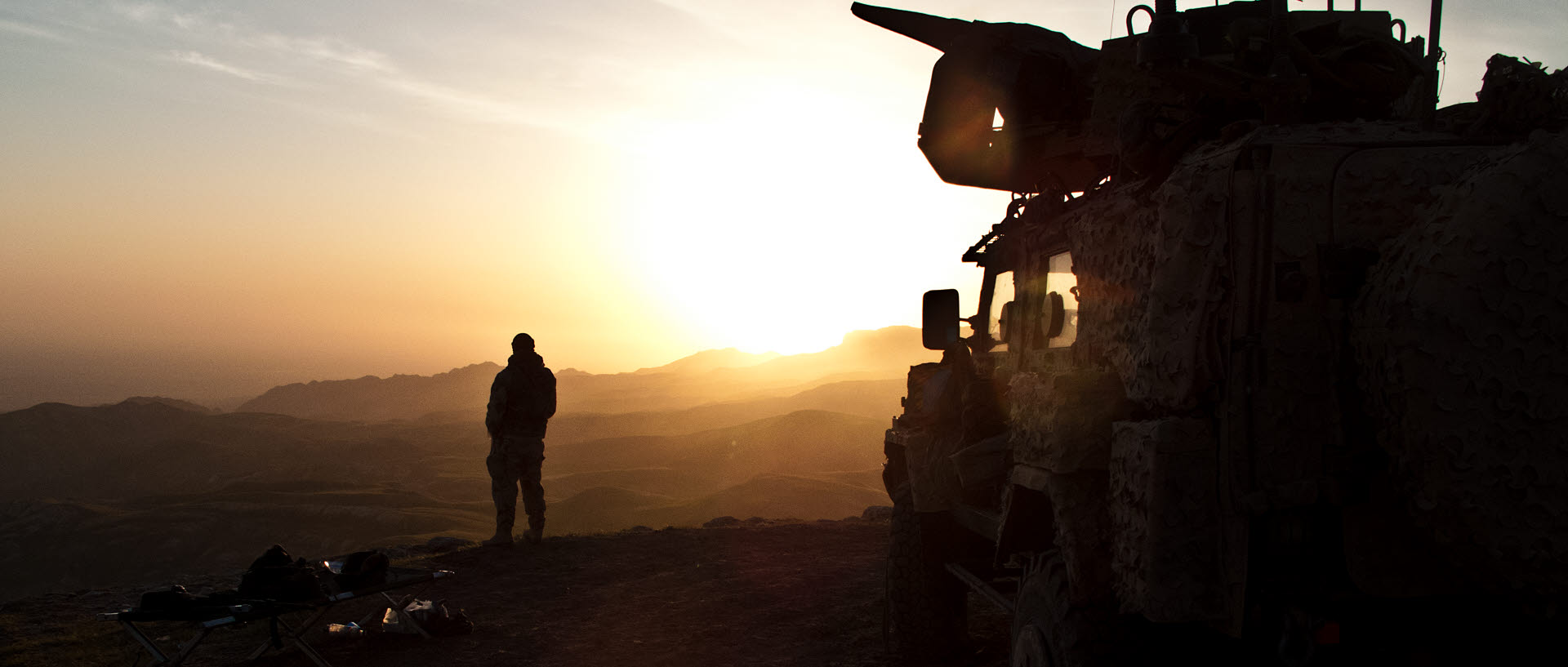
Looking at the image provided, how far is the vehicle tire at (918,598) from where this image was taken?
6023mm

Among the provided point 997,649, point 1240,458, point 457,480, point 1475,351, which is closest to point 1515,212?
point 1475,351

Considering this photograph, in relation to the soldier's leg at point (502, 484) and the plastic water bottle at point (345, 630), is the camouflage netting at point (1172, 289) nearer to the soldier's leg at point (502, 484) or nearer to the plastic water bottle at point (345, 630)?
the plastic water bottle at point (345, 630)

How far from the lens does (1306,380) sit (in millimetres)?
2684

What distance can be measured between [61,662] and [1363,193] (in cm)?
883

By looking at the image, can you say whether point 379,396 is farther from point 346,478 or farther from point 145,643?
point 145,643

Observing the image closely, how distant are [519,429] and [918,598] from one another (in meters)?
7.23

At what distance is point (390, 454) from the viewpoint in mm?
55031

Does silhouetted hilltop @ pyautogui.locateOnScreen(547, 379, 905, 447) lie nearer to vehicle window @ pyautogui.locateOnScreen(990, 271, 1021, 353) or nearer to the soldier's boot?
the soldier's boot

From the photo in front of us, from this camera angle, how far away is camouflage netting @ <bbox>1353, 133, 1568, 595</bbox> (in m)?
2.24

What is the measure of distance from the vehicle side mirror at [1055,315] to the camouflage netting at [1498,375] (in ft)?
5.89

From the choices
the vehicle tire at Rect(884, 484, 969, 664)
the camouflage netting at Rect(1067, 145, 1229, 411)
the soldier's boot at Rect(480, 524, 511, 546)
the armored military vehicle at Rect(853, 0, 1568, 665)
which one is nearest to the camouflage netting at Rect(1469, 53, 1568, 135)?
the armored military vehicle at Rect(853, 0, 1568, 665)

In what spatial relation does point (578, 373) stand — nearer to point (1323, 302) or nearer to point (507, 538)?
point (507, 538)

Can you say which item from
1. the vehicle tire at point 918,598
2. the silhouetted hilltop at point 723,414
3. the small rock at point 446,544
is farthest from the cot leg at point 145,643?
the silhouetted hilltop at point 723,414

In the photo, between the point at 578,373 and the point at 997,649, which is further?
the point at 578,373
